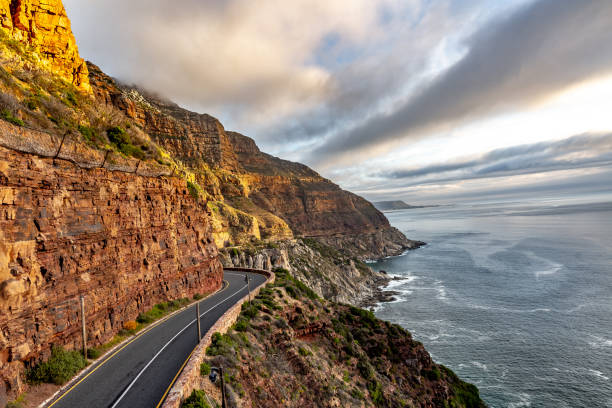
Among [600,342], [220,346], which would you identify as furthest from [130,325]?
[600,342]

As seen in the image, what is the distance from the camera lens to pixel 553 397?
35.5m

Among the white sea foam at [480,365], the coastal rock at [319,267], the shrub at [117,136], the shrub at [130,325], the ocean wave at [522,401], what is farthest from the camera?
the coastal rock at [319,267]

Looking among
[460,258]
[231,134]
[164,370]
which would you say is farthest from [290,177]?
[164,370]

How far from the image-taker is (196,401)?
1395 centimetres

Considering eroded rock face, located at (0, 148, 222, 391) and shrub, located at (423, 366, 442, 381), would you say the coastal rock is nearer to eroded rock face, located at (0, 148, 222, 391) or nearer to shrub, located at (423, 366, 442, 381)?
eroded rock face, located at (0, 148, 222, 391)

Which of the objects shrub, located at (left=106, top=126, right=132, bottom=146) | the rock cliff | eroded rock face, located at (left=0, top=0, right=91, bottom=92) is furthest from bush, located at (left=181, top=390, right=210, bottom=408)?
the rock cliff

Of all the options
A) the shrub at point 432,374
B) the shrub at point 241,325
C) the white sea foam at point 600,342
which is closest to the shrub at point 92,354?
the shrub at point 241,325

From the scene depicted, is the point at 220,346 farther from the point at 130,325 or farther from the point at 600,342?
the point at 600,342

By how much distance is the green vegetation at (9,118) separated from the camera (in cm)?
1496

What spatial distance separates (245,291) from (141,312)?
39.6 ft

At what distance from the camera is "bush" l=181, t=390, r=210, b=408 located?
13.5 metres

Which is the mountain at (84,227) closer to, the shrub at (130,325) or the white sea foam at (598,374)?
the shrub at (130,325)

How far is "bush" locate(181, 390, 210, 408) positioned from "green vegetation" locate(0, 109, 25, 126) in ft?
54.3

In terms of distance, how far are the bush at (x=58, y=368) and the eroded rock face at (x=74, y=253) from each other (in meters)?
0.49
